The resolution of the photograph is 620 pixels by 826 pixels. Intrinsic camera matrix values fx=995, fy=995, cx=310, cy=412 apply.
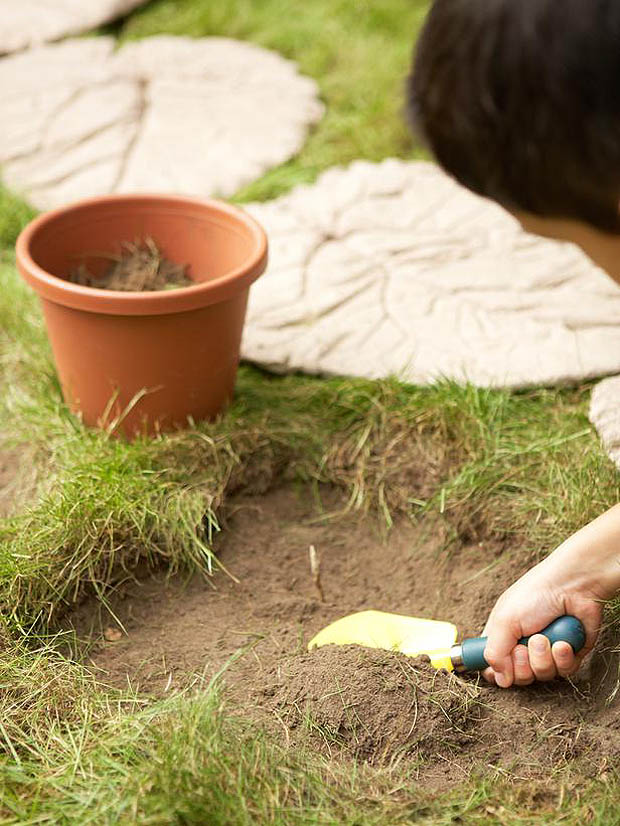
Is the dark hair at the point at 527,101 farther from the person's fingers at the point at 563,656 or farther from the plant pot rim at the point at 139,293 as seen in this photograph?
the plant pot rim at the point at 139,293

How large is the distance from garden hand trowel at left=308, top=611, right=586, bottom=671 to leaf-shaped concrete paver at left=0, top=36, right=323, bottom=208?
6.16ft

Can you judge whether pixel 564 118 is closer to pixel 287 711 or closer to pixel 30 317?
pixel 287 711

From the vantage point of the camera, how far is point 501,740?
154cm

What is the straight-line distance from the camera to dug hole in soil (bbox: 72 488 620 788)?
1.51 meters

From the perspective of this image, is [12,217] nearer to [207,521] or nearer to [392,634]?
[207,521]

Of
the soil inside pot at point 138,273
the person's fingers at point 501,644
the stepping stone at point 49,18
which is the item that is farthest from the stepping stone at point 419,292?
the stepping stone at point 49,18

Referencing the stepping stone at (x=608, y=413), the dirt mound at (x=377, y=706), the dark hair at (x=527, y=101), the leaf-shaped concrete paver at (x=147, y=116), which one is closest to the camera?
the dark hair at (x=527, y=101)

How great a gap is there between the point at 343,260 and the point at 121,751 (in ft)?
5.75

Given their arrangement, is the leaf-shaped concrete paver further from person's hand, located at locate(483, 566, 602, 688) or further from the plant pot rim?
person's hand, located at locate(483, 566, 602, 688)

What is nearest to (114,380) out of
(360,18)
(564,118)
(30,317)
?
(30,317)

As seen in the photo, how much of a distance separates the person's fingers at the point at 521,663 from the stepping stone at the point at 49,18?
348cm

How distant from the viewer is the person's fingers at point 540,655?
154 cm

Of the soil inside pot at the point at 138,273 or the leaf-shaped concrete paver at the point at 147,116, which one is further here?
the leaf-shaped concrete paver at the point at 147,116

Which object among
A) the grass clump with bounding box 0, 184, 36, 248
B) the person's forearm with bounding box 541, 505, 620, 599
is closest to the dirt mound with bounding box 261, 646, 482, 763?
the person's forearm with bounding box 541, 505, 620, 599
